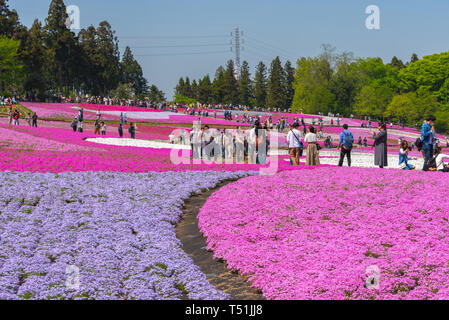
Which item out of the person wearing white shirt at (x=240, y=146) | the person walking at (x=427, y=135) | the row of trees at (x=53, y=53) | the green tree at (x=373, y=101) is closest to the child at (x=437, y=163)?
the person walking at (x=427, y=135)

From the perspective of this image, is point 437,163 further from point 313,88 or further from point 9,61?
point 313,88

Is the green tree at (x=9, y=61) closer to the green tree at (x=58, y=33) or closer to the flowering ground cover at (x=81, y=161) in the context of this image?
the green tree at (x=58, y=33)

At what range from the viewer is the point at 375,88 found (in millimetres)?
109188

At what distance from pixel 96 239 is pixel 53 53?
290 ft

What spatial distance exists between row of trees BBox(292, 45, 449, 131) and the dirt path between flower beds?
8706 centimetres

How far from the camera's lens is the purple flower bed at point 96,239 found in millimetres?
7117

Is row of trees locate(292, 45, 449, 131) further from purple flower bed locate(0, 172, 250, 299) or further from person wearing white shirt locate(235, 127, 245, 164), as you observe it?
purple flower bed locate(0, 172, 250, 299)

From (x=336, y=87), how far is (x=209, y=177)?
329ft

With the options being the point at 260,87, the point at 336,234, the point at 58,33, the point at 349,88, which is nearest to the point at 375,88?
the point at 349,88

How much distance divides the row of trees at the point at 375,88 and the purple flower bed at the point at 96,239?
85913 millimetres

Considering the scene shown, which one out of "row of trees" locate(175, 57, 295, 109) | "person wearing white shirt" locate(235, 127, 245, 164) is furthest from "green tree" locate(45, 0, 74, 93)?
"person wearing white shirt" locate(235, 127, 245, 164)

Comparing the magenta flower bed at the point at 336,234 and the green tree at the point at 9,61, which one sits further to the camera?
the green tree at the point at 9,61

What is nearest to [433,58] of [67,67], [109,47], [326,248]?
[109,47]
